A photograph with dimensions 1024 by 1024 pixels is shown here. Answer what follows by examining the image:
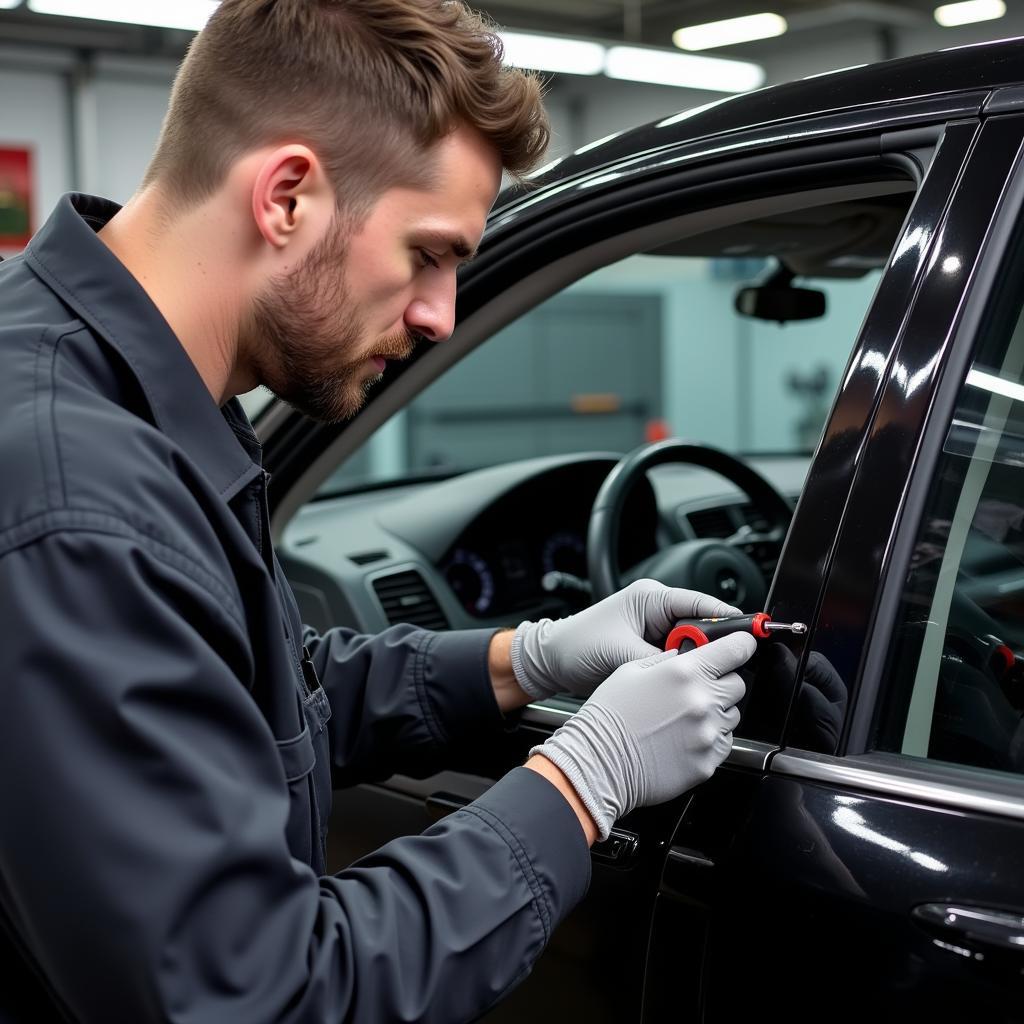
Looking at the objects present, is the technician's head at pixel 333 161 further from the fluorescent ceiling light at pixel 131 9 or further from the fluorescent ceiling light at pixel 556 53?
the fluorescent ceiling light at pixel 556 53

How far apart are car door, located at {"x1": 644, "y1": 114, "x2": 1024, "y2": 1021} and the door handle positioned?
38 mm

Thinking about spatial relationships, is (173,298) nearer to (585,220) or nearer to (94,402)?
(94,402)

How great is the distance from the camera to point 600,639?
1.32 m

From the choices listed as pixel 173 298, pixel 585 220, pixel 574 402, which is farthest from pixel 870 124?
pixel 574 402

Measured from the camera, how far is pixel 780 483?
10.2 ft

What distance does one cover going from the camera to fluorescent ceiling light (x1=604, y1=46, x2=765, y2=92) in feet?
22.6

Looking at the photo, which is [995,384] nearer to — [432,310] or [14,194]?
[432,310]

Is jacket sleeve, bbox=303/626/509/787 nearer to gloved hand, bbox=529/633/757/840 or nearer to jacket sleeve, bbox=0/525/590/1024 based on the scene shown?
gloved hand, bbox=529/633/757/840

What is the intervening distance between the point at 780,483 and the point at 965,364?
2.13 metres

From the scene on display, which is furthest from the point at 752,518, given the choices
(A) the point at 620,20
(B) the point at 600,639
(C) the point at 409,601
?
(A) the point at 620,20

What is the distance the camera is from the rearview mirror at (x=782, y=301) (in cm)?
228

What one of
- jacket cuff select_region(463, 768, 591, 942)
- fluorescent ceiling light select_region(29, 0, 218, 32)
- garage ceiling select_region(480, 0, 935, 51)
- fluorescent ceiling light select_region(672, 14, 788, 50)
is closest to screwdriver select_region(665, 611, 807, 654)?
jacket cuff select_region(463, 768, 591, 942)

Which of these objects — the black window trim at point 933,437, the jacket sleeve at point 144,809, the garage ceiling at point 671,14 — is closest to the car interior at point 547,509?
the black window trim at point 933,437

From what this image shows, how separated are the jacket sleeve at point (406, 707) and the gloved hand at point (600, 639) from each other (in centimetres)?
6
